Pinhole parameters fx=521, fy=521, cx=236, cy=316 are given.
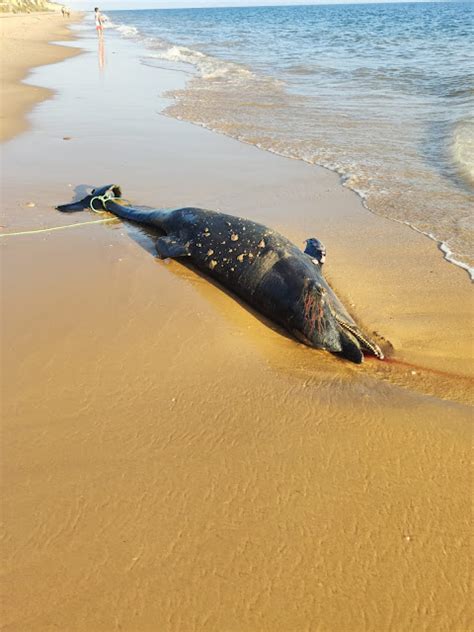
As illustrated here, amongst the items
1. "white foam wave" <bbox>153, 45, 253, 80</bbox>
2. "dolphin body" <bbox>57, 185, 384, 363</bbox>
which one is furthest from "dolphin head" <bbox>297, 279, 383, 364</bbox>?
"white foam wave" <bbox>153, 45, 253, 80</bbox>

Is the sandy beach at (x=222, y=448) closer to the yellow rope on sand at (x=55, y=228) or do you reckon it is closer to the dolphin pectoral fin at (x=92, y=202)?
the yellow rope on sand at (x=55, y=228)

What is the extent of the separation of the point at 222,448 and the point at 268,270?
1.93m

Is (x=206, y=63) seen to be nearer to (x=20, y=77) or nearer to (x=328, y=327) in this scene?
(x=20, y=77)

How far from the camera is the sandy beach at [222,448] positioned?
2.06 metres

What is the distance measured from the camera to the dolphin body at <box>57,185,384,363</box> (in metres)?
3.78

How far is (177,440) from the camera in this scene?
283 cm

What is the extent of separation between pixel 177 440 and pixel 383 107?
1158cm

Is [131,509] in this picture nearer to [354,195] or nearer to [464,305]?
[464,305]

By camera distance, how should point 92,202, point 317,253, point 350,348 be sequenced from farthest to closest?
point 92,202, point 317,253, point 350,348

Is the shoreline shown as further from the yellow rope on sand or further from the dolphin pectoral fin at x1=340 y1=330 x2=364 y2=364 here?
the dolphin pectoral fin at x1=340 y1=330 x2=364 y2=364

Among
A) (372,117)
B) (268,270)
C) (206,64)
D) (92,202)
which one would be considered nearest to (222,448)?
Result: (268,270)

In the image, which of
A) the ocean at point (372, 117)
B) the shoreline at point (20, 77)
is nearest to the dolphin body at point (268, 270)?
the ocean at point (372, 117)

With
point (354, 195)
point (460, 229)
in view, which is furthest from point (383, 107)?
point (460, 229)

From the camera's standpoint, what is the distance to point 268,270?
4352 mm
